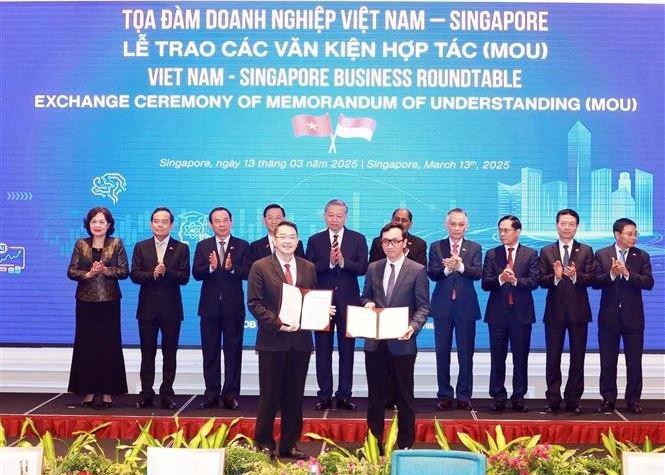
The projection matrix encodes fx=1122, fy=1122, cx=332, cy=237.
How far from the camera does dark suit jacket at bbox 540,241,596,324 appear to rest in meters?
7.24

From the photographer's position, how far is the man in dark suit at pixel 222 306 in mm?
7316

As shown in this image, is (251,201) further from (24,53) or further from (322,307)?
(322,307)

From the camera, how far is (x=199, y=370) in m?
8.23

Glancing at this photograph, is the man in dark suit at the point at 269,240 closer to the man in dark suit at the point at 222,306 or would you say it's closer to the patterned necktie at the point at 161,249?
the man in dark suit at the point at 222,306

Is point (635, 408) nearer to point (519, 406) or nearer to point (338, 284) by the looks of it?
point (519, 406)

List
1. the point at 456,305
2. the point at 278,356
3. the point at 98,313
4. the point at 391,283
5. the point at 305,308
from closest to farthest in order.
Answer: the point at 305,308
the point at 278,356
the point at 391,283
the point at 98,313
the point at 456,305

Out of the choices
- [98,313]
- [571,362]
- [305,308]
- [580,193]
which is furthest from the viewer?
[580,193]

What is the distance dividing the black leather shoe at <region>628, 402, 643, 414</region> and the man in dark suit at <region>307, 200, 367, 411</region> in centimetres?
180

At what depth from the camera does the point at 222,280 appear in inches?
290

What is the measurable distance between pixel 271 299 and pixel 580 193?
3.10m

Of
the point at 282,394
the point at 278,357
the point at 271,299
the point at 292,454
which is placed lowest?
the point at 292,454

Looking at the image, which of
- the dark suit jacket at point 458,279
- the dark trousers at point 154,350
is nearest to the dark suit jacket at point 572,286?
the dark suit jacket at point 458,279

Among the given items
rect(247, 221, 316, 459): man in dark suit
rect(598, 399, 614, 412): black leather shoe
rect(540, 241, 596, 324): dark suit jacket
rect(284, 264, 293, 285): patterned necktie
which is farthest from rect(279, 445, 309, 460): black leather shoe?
rect(598, 399, 614, 412): black leather shoe

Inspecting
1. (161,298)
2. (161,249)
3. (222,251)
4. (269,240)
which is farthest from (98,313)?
(269,240)
